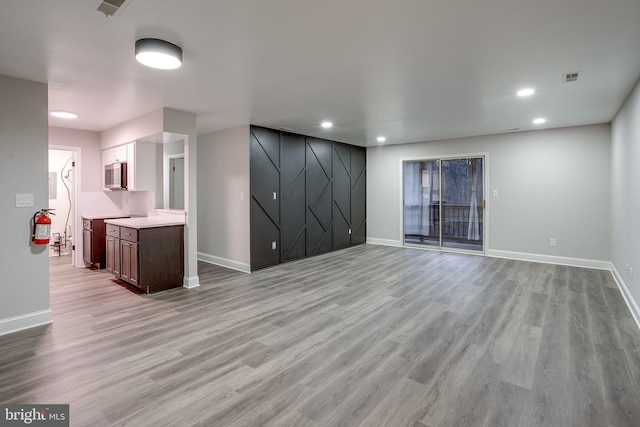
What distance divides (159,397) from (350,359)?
4.51 feet

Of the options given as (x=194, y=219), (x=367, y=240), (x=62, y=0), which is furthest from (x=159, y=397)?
(x=367, y=240)

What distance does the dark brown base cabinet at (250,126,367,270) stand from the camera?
18.3 feet

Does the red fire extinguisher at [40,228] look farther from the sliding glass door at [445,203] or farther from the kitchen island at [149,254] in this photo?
the sliding glass door at [445,203]

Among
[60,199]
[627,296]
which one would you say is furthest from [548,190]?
[60,199]

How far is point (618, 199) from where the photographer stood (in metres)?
4.50

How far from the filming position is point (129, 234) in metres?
4.38

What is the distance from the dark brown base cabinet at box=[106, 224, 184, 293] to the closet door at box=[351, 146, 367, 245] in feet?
14.3

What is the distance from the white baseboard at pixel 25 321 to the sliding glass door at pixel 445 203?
6.70 m

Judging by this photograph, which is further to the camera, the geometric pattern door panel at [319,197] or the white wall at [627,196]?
the geometric pattern door panel at [319,197]

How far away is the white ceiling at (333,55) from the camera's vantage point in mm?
2082

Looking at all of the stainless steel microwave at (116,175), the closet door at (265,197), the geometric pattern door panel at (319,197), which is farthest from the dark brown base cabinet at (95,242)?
the geometric pattern door panel at (319,197)

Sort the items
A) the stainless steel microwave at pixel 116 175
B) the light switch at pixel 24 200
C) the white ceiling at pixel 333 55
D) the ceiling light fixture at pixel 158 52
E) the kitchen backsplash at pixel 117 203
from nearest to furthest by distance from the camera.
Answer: the white ceiling at pixel 333 55 → the ceiling light fixture at pixel 158 52 → the light switch at pixel 24 200 → the stainless steel microwave at pixel 116 175 → the kitchen backsplash at pixel 117 203

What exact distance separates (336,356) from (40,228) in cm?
317

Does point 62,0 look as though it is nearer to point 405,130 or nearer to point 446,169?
point 405,130
